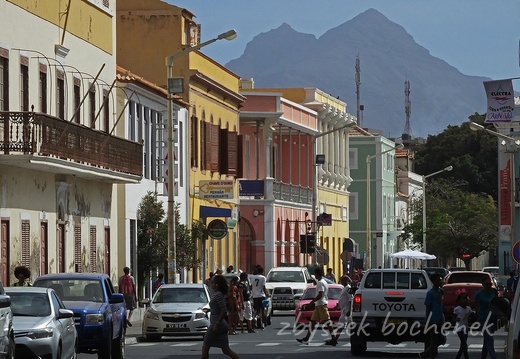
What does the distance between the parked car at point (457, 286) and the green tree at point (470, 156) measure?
78.0 m

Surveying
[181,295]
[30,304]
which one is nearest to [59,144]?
[181,295]

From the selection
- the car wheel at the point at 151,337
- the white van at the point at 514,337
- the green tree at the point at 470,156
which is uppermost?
the green tree at the point at 470,156

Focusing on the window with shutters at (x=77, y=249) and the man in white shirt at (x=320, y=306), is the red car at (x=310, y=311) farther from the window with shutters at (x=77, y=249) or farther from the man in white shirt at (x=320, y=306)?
the window with shutters at (x=77, y=249)

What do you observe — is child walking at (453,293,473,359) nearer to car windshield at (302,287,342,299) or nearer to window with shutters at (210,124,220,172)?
car windshield at (302,287,342,299)

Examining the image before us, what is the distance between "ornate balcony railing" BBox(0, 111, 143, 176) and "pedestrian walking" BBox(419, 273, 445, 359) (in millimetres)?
9696

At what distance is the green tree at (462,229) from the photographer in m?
118

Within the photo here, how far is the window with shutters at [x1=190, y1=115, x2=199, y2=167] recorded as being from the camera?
203ft

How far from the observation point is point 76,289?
3106 cm

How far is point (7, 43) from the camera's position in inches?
1524

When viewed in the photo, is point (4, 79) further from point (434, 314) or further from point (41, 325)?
point (41, 325)

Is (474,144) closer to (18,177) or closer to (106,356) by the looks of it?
(18,177)

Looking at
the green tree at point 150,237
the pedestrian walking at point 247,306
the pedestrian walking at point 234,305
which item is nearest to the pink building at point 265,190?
the green tree at point 150,237

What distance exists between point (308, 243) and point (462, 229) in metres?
53.3

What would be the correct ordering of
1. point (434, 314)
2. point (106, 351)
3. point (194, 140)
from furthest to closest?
1. point (194, 140)
2. point (434, 314)
3. point (106, 351)
